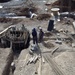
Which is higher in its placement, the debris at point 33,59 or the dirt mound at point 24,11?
the dirt mound at point 24,11

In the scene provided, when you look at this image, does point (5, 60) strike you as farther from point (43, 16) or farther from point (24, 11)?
point (24, 11)

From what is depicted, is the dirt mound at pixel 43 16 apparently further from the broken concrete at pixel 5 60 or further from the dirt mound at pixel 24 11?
the broken concrete at pixel 5 60

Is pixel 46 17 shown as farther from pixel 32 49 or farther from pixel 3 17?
pixel 32 49

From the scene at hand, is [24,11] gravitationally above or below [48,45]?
above

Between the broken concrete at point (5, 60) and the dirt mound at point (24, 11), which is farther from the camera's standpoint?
the dirt mound at point (24, 11)

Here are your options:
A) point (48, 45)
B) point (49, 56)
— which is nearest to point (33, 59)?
point (49, 56)

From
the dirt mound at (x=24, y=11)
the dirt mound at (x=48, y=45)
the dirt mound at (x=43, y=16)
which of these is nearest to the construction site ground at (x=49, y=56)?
the dirt mound at (x=48, y=45)

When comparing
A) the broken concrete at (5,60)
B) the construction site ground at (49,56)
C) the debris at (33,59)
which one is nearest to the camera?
the construction site ground at (49,56)

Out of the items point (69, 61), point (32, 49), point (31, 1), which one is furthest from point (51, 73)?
point (31, 1)

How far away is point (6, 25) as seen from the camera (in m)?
20.0

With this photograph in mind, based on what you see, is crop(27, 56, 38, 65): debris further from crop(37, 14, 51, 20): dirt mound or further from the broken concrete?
crop(37, 14, 51, 20): dirt mound

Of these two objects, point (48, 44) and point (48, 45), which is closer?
point (48, 45)

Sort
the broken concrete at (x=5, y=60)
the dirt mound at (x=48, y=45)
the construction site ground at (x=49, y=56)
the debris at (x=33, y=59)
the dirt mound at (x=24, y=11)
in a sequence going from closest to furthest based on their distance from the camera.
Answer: the construction site ground at (x=49, y=56)
the broken concrete at (x=5, y=60)
the debris at (x=33, y=59)
the dirt mound at (x=48, y=45)
the dirt mound at (x=24, y=11)

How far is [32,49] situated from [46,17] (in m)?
7.13
